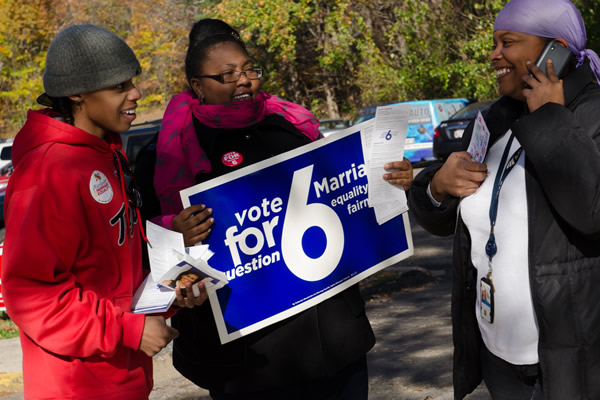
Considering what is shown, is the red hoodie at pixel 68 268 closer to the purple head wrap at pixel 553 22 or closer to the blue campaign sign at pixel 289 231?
the blue campaign sign at pixel 289 231

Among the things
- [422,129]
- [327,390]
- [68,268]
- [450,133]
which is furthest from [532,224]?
[422,129]

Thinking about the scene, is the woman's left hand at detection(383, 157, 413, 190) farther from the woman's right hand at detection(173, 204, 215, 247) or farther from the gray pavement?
the gray pavement

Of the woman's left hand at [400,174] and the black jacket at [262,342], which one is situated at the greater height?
the woman's left hand at [400,174]

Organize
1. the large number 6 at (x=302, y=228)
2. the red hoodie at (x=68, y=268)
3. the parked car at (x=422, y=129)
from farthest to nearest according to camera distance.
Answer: the parked car at (x=422, y=129) → the large number 6 at (x=302, y=228) → the red hoodie at (x=68, y=268)

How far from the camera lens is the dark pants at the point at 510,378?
8.32 ft

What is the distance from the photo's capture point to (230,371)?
9.34 ft

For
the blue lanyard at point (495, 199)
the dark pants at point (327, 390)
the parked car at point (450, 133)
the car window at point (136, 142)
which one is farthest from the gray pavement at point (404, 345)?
the parked car at point (450, 133)

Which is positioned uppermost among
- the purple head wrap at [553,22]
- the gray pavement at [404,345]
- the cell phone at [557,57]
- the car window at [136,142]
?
the purple head wrap at [553,22]

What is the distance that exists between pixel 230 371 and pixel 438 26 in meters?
23.4

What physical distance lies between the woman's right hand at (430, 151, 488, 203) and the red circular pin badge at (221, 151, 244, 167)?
746 mm

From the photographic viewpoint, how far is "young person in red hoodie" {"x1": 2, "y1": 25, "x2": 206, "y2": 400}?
2.24 metres

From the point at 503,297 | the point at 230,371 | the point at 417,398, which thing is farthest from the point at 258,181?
the point at 417,398

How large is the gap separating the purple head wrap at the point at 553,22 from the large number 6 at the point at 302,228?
36.6 inches

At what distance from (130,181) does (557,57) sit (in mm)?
1511
